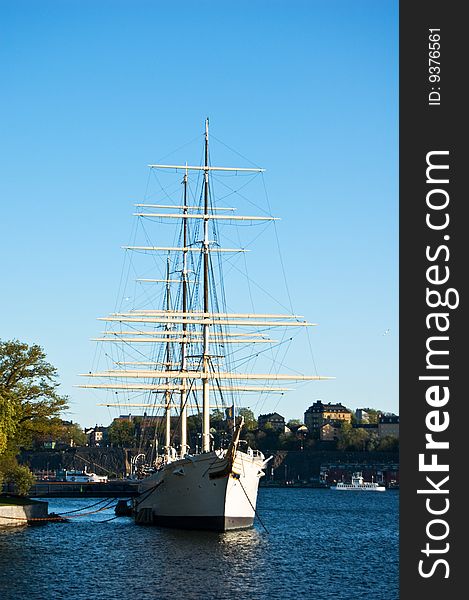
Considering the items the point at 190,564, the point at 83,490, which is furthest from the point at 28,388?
the point at 83,490

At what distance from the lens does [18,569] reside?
50.1m

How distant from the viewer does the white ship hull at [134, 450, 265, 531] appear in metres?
68.1

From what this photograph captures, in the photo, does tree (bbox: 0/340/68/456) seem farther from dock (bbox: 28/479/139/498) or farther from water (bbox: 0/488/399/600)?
dock (bbox: 28/479/139/498)

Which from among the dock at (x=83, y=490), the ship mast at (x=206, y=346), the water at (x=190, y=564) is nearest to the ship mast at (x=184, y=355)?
the ship mast at (x=206, y=346)

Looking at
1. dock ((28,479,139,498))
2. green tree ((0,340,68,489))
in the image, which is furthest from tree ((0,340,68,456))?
dock ((28,479,139,498))

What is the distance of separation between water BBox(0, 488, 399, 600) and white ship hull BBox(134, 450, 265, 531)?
3.96 ft

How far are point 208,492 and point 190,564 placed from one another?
1580 centimetres

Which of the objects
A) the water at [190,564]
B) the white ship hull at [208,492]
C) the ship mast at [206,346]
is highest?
the ship mast at [206,346]

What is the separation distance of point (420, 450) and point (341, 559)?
3415 cm

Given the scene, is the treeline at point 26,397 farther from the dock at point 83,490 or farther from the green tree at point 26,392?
the dock at point 83,490

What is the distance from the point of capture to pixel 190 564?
53.1m

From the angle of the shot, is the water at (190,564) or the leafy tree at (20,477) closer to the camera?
the water at (190,564)

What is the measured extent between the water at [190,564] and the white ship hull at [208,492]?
1206 millimetres

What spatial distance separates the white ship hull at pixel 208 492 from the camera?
68062 millimetres
